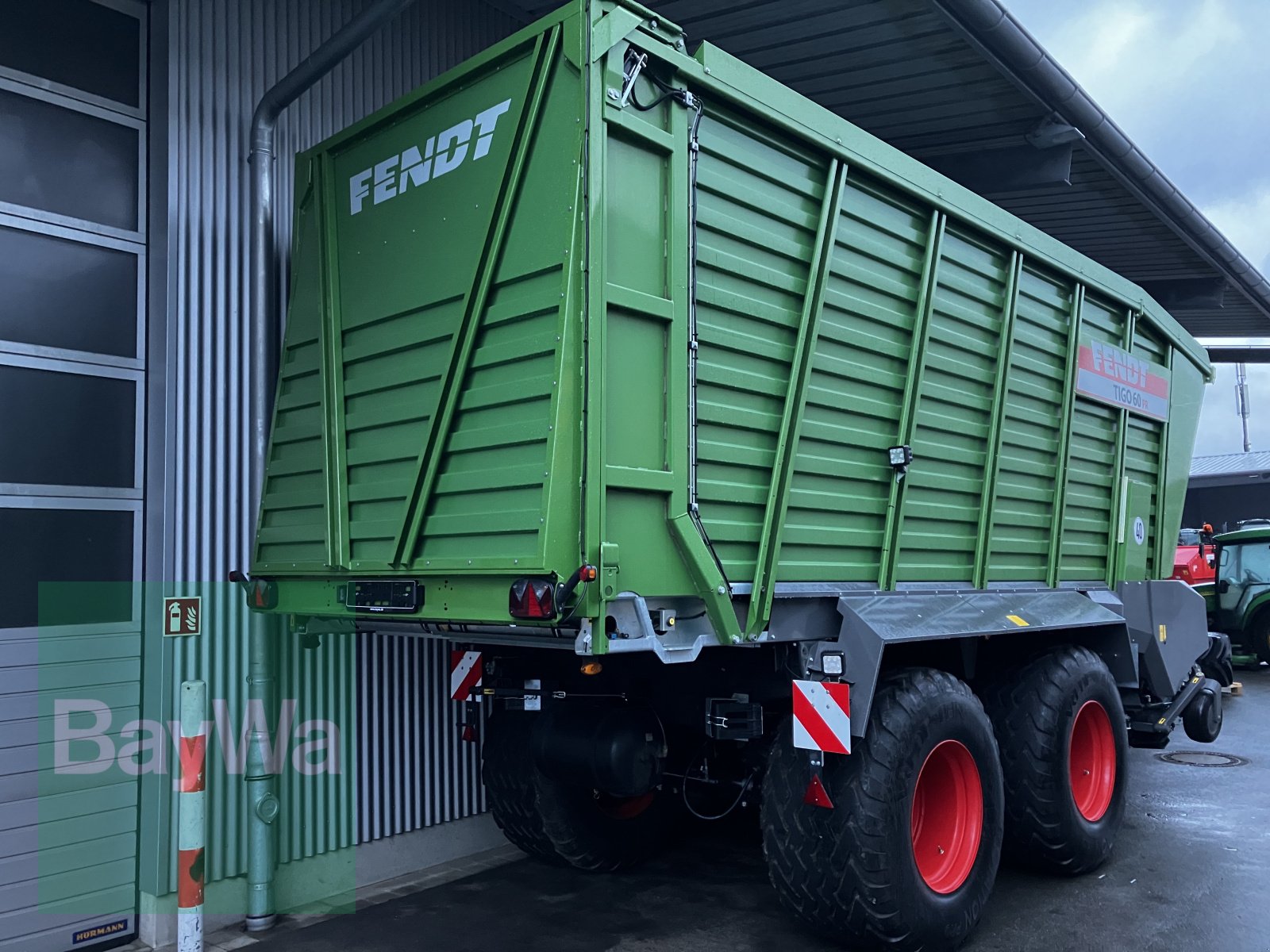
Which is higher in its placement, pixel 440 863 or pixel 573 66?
pixel 573 66

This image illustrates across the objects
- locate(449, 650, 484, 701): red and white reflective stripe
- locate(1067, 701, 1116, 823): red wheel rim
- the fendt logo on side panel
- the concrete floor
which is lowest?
the concrete floor

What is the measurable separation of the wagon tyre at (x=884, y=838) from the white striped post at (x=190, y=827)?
224 centimetres

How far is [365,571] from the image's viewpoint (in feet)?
13.6

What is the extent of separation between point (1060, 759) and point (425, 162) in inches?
164

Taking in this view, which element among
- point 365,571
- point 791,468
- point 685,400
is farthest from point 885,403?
point 365,571

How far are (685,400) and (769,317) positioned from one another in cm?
64

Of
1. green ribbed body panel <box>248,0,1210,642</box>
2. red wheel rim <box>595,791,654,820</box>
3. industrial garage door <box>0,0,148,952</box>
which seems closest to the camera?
green ribbed body panel <box>248,0,1210,642</box>

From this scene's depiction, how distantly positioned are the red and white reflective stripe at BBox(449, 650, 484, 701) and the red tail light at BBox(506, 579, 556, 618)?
1467 mm

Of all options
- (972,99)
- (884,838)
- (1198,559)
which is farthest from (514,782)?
(1198,559)

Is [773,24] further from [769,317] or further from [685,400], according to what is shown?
[685,400]

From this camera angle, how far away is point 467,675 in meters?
4.81

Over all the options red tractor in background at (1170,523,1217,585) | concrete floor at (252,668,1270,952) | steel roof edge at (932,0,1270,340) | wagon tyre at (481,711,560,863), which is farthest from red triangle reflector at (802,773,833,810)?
red tractor in background at (1170,523,1217,585)

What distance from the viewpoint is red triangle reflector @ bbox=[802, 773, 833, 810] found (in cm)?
387

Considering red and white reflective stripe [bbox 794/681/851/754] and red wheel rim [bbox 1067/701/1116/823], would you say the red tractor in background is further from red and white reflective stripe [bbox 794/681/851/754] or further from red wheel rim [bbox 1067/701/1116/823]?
red and white reflective stripe [bbox 794/681/851/754]
